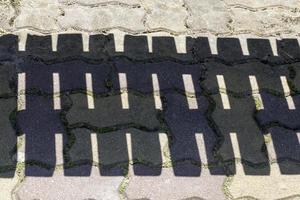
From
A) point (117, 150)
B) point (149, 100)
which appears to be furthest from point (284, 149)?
point (117, 150)

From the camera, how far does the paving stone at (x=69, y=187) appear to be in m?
2.66

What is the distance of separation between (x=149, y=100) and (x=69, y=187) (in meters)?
0.75

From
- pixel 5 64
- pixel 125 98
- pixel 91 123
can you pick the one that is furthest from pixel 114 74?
pixel 5 64

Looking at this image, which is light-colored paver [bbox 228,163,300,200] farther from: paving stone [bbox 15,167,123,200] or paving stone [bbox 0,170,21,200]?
paving stone [bbox 0,170,21,200]

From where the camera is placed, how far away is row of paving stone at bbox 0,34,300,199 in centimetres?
277

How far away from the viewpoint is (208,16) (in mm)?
3742

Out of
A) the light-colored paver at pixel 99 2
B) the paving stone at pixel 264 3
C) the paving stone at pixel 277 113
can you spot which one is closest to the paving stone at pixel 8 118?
the light-colored paver at pixel 99 2

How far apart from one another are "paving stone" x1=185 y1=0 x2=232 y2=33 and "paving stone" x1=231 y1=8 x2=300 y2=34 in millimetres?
73

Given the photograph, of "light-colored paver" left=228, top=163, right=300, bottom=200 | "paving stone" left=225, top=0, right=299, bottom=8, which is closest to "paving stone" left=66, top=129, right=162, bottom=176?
"light-colored paver" left=228, top=163, right=300, bottom=200

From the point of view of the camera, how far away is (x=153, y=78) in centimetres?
326

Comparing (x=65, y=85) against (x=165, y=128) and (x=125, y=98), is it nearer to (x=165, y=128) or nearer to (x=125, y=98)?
(x=125, y=98)

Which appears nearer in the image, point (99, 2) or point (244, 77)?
point (244, 77)

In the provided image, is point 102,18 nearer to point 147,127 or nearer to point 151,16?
point 151,16

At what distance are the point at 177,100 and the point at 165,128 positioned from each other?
0.23 metres
